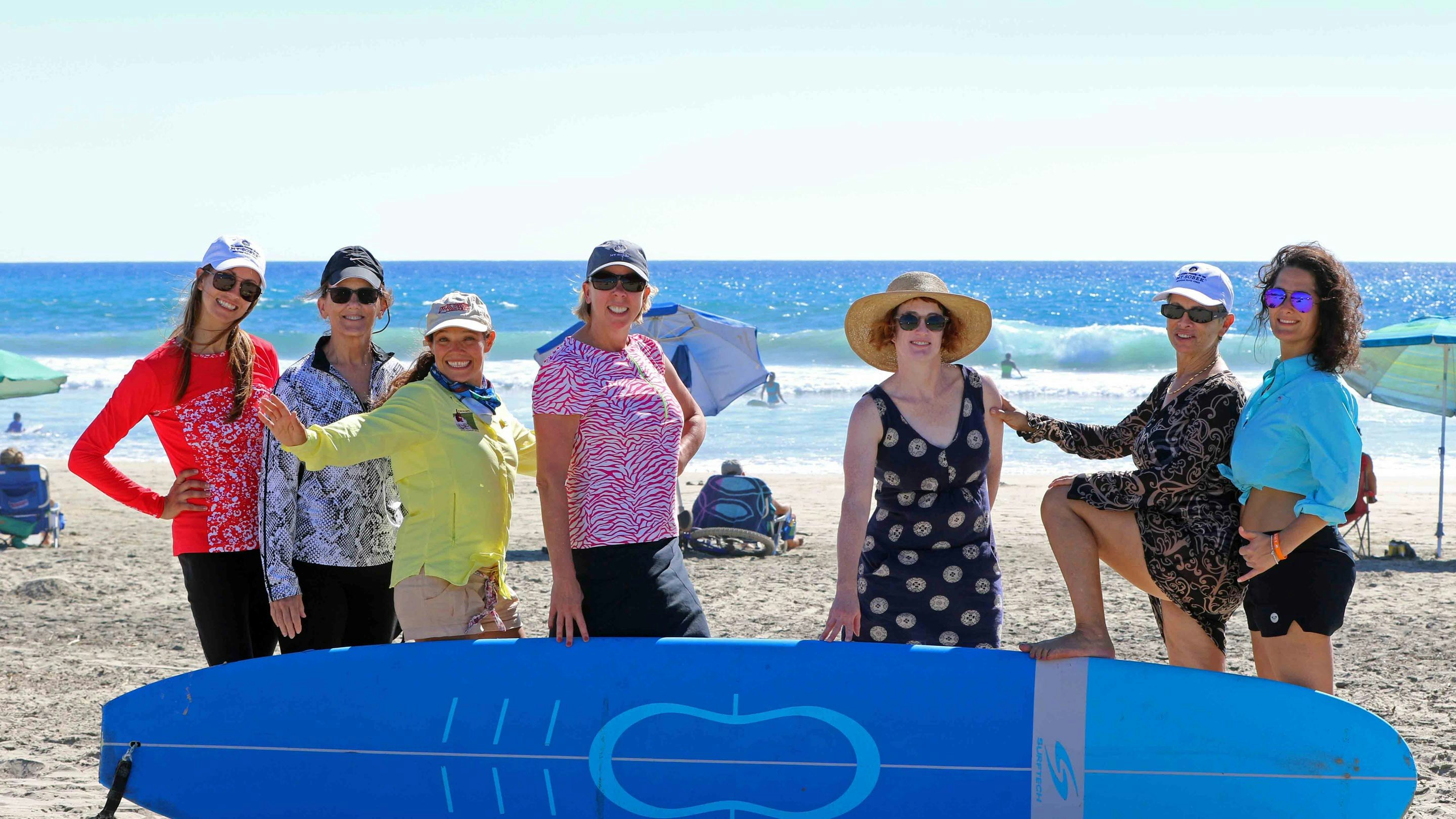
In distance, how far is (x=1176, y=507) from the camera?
2602 millimetres

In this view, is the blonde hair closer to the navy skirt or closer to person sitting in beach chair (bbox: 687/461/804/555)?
the navy skirt

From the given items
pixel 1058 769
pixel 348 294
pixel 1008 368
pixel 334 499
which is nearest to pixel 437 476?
pixel 334 499

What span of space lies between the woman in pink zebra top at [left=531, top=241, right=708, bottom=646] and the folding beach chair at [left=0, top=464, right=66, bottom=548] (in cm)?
596

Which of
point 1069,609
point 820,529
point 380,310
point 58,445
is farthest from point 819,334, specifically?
point 380,310

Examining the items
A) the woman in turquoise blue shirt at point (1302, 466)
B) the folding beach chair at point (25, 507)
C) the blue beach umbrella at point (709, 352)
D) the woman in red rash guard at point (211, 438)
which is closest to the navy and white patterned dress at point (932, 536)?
the woman in turquoise blue shirt at point (1302, 466)

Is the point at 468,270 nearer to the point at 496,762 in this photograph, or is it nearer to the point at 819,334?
the point at 819,334

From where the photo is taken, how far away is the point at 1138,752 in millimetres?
2801

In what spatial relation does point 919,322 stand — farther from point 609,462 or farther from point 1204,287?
point 609,462

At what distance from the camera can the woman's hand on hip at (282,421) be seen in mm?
2496

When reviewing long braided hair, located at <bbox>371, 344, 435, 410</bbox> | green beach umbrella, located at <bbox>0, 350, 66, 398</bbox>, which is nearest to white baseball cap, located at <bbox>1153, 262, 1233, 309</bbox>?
long braided hair, located at <bbox>371, 344, 435, 410</bbox>

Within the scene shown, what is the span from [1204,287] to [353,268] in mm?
2060

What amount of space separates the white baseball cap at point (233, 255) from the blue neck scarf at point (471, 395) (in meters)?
0.54

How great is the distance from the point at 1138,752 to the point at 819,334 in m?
24.0

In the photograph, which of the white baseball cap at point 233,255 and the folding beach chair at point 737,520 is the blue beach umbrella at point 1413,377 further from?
the white baseball cap at point 233,255
